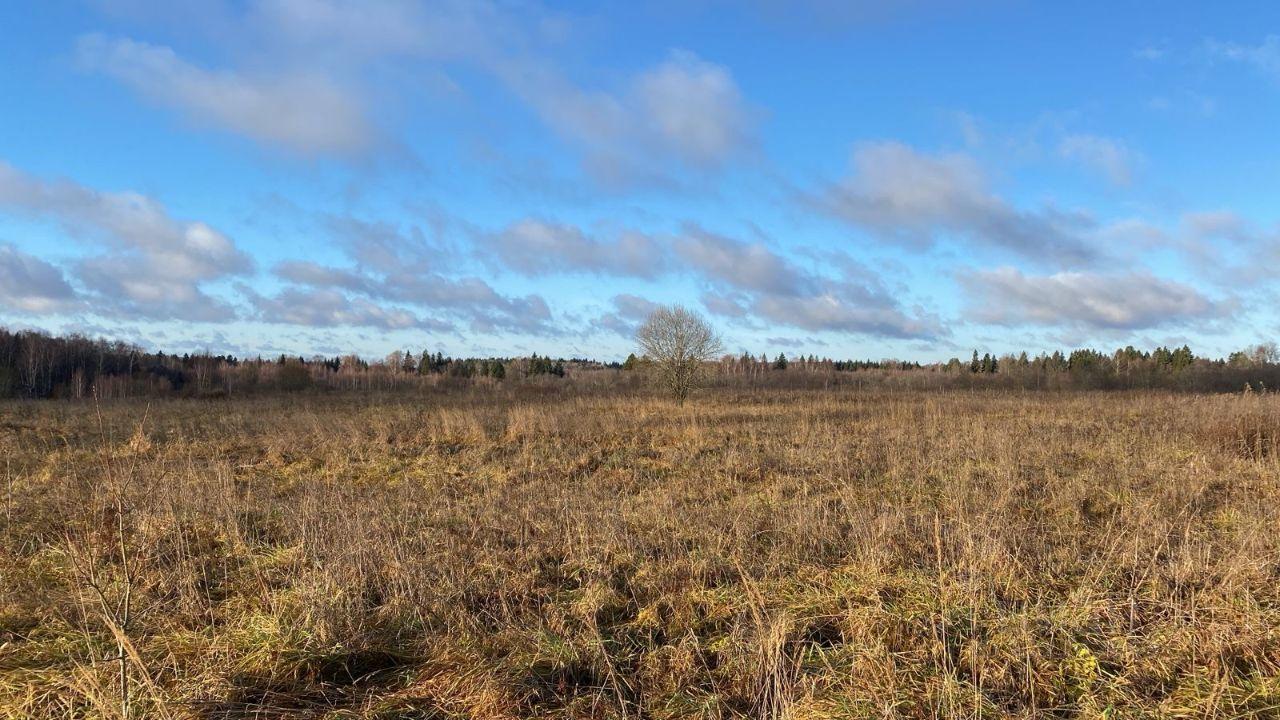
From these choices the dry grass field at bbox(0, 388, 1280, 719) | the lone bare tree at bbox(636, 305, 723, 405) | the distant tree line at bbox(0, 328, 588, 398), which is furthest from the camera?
the distant tree line at bbox(0, 328, 588, 398)

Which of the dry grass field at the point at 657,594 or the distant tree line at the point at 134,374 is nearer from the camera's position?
the dry grass field at the point at 657,594

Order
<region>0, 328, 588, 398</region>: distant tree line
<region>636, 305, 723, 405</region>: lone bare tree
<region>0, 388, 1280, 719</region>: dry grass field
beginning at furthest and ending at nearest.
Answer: <region>0, 328, 588, 398</region>: distant tree line, <region>636, 305, 723, 405</region>: lone bare tree, <region>0, 388, 1280, 719</region>: dry grass field

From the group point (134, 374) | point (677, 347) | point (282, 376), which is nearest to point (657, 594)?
point (677, 347)

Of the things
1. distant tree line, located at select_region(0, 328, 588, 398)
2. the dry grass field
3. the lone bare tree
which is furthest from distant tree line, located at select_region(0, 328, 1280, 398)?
the dry grass field

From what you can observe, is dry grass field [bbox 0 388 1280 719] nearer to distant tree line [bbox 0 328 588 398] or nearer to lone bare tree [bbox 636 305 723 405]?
lone bare tree [bbox 636 305 723 405]

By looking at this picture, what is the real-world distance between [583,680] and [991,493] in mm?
6803

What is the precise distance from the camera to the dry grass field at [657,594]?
11.4 ft

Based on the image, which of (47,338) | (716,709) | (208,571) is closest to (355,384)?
(47,338)

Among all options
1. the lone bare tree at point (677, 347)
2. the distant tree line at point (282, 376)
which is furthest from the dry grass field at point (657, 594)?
the distant tree line at point (282, 376)

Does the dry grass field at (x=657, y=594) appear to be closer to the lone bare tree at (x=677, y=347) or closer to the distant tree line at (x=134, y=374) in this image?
the lone bare tree at (x=677, y=347)

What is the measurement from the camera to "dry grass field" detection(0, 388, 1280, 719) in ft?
11.4

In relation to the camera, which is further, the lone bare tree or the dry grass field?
the lone bare tree

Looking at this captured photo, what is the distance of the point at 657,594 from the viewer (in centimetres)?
500

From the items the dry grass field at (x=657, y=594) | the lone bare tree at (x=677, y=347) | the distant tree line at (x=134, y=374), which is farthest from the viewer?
the distant tree line at (x=134, y=374)
